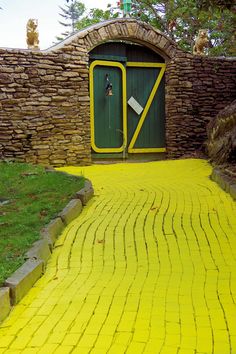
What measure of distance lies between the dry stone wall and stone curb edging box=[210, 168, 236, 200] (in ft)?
10.8

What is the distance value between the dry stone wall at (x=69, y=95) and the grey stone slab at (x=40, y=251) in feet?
17.8

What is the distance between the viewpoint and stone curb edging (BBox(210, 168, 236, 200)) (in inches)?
249

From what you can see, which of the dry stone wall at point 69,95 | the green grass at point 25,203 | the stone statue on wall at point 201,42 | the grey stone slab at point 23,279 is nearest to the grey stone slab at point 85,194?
the green grass at point 25,203

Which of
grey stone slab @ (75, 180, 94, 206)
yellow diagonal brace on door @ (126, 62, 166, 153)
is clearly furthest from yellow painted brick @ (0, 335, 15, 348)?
yellow diagonal brace on door @ (126, 62, 166, 153)

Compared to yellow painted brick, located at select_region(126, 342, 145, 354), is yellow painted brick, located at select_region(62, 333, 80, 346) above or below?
below

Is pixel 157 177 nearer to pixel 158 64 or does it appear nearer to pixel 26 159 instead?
pixel 26 159

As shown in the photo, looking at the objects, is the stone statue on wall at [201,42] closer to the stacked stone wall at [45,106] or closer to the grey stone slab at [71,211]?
the stacked stone wall at [45,106]

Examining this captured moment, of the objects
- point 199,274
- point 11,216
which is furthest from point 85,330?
point 11,216

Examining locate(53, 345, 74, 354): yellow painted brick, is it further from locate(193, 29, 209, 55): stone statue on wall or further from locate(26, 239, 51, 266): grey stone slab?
locate(193, 29, 209, 55): stone statue on wall

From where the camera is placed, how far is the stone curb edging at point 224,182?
20.7 feet

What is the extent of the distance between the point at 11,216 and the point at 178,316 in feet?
8.81

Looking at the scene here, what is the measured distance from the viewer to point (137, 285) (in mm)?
3449

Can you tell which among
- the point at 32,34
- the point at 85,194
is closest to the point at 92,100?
the point at 32,34

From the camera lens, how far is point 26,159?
9.29m
